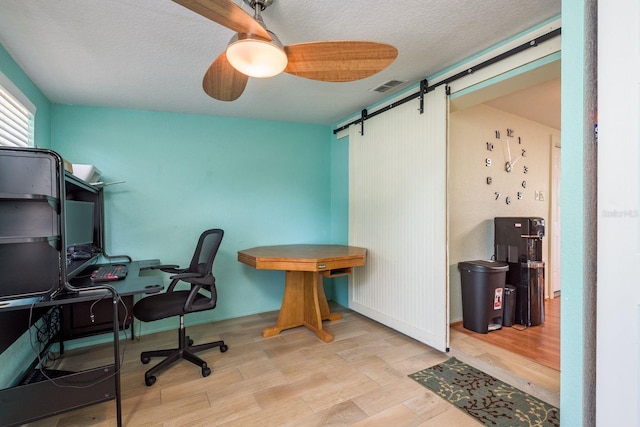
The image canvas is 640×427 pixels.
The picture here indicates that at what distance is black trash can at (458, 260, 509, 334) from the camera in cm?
289

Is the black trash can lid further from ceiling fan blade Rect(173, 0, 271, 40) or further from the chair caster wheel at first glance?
ceiling fan blade Rect(173, 0, 271, 40)

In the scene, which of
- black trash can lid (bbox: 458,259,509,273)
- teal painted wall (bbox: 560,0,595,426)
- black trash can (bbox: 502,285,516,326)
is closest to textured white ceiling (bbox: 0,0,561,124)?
teal painted wall (bbox: 560,0,595,426)

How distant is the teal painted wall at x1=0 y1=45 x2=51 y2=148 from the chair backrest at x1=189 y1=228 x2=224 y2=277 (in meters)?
1.51

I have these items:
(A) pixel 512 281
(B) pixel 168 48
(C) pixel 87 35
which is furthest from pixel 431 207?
(C) pixel 87 35

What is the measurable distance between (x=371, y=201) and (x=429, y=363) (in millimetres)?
1668

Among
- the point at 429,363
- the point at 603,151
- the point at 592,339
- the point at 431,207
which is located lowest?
the point at 429,363

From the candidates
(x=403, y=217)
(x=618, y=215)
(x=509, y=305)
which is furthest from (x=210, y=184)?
(x=509, y=305)

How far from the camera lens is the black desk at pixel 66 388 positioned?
149 centimetres

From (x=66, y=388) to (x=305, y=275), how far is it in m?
1.98

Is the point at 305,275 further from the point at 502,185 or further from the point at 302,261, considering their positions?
the point at 502,185

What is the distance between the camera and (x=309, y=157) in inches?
156

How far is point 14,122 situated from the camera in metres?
2.11

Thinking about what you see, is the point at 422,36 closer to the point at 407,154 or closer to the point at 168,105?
the point at 407,154

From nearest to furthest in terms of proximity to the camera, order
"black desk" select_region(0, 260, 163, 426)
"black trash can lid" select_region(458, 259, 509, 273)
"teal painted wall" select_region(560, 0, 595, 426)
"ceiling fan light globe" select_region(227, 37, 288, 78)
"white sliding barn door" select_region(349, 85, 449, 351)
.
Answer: "teal painted wall" select_region(560, 0, 595, 426) < "ceiling fan light globe" select_region(227, 37, 288, 78) < "black desk" select_region(0, 260, 163, 426) < "white sliding barn door" select_region(349, 85, 449, 351) < "black trash can lid" select_region(458, 259, 509, 273)
